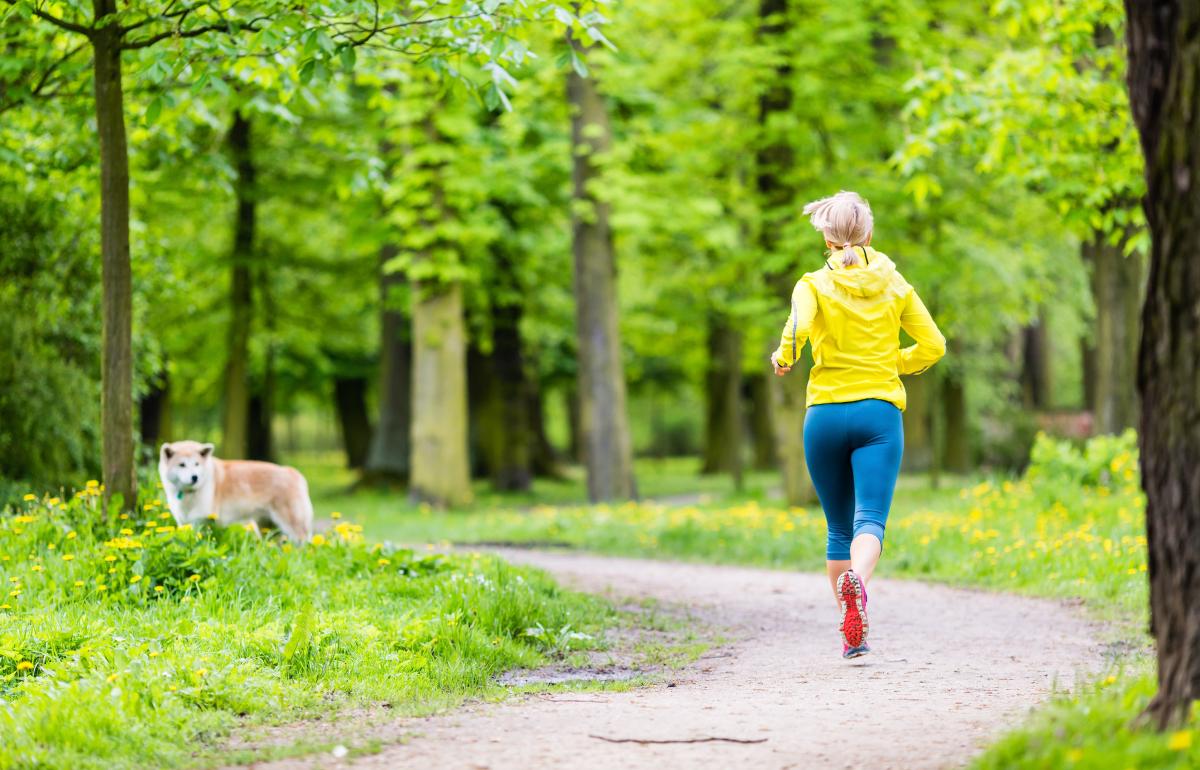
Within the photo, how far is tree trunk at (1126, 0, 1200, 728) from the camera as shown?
372cm

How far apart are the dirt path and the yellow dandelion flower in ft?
2.73

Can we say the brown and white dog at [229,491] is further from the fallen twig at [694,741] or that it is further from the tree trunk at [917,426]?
the tree trunk at [917,426]

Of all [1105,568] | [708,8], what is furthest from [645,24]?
[1105,568]

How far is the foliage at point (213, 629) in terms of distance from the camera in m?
4.84

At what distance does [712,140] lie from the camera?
65.9ft

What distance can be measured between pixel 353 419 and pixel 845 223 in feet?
95.6

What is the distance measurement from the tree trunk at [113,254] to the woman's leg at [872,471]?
4.54 metres

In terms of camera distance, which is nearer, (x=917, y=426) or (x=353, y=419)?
(x=917, y=426)

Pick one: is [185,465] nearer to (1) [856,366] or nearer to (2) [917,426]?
(1) [856,366]

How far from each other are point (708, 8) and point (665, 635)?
13770mm

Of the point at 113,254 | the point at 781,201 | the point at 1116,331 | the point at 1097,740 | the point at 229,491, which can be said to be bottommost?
the point at 1097,740

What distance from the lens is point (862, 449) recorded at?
6148mm

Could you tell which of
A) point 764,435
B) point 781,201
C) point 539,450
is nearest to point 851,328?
point 781,201

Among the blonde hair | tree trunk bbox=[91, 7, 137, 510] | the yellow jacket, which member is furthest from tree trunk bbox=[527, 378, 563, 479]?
the yellow jacket
